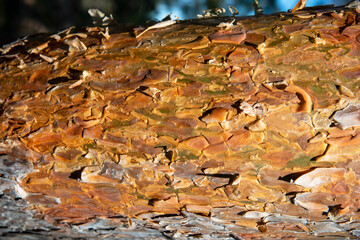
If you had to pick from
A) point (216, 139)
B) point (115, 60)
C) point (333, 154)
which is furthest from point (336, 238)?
point (115, 60)

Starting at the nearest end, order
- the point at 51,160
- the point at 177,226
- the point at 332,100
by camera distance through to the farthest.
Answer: the point at 332,100 → the point at 51,160 → the point at 177,226

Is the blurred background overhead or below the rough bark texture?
overhead

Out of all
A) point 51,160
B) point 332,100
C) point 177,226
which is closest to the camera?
point 332,100

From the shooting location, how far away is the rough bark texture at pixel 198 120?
547mm

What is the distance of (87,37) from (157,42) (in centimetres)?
17

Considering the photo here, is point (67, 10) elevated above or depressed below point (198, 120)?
above

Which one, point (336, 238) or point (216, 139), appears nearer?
point (216, 139)

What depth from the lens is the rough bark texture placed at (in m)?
0.55

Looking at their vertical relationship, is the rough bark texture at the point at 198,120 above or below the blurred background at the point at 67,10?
below

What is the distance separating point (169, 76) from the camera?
58 centimetres

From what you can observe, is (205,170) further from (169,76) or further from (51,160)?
(51,160)

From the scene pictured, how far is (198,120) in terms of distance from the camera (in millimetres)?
576

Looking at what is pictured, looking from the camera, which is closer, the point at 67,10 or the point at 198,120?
the point at 198,120

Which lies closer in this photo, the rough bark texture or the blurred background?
the rough bark texture
